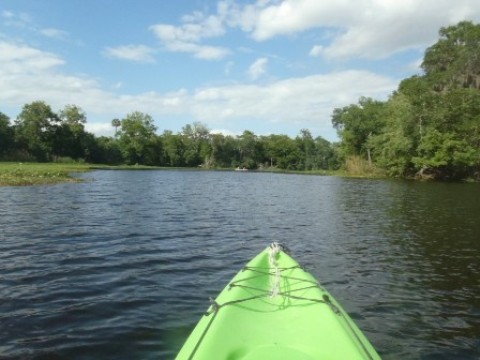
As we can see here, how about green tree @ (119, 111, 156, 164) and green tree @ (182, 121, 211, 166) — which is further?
green tree @ (182, 121, 211, 166)

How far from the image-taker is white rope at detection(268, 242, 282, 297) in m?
7.24

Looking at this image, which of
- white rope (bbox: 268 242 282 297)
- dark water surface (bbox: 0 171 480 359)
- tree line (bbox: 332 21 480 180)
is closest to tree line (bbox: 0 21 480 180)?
tree line (bbox: 332 21 480 180)

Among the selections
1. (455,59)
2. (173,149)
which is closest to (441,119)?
(455,59)

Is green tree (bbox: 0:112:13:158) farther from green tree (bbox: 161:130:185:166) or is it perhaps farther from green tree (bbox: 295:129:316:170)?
green tree (bbox: 295:129:316:170)

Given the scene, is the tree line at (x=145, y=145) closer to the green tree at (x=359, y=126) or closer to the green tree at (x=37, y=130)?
the green tree at (x=37, y=130)

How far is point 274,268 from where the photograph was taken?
27.5ft

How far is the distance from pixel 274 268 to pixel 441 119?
192 ft

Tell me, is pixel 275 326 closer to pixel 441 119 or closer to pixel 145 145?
pixel 441 119

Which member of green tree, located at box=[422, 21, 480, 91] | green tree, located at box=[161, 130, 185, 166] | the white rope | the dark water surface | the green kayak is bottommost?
the dark water surface

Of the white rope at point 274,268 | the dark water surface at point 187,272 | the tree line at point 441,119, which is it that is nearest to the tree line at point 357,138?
the tree line at point 441,119

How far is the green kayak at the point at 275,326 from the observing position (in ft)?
17.0

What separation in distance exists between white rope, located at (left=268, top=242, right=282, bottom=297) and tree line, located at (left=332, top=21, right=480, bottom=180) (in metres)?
54.8

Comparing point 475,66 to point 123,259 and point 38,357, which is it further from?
point 38,357

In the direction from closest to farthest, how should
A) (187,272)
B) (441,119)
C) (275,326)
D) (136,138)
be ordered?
(275,326) → (187,272) → (441,119) → (136,138)
